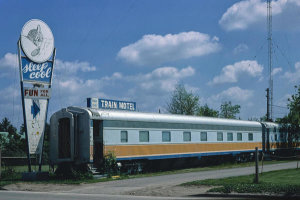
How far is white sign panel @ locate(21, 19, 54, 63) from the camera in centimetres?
2312

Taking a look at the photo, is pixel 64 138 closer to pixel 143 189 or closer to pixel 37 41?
pixel 37 41

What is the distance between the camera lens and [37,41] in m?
23.8

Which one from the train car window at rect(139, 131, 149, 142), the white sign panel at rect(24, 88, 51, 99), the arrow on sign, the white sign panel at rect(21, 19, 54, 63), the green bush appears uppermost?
the white sign panel at rect(21, 19, 54, 63)

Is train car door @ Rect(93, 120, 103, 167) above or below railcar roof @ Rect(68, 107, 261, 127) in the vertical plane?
below

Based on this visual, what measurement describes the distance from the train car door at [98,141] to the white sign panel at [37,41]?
4693 mm

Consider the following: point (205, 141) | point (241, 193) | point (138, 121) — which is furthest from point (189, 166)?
point (241, 193)

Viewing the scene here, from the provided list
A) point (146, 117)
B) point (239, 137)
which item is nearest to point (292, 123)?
point (239, 137)

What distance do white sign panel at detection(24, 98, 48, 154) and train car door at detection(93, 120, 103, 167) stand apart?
9.55 feet

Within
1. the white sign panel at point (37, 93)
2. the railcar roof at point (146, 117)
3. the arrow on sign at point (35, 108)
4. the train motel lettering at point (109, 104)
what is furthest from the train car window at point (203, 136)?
the arrow on sign at point (35, 108)

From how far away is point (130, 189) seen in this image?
16125 millimetres

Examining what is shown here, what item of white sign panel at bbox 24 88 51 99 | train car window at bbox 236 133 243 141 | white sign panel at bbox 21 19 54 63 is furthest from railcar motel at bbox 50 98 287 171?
white sign panel at bbox 21 19 54 63

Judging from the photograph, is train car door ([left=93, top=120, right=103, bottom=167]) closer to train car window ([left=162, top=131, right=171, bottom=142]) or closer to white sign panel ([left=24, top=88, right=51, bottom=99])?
white sign panel ([left=24, top=88, right=51, bottom=99])

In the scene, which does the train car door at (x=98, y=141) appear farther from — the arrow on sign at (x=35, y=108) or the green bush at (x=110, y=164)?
the arrow on sign at (x=35, y=108)

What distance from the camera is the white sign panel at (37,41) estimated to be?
23.1 m
